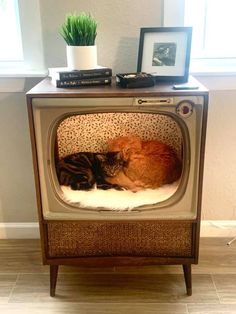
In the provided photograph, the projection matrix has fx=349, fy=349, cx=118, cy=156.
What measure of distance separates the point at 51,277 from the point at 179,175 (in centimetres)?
72

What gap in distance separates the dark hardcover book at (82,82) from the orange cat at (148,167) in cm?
29

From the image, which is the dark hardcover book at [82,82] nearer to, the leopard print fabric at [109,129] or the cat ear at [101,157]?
the leopard print fabric at [109,129]

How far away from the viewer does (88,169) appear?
1482mm

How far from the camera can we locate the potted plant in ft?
4.45

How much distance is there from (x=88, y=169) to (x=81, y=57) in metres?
0.46

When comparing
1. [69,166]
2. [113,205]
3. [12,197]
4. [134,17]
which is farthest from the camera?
[12,197]

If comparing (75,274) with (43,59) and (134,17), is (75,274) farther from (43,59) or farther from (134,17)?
(134,17)

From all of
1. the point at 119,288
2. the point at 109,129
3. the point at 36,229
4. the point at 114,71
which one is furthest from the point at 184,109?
the point at 36,229

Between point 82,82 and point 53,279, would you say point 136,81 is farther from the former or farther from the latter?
point 53,279

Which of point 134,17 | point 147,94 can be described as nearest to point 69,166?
point 147,94

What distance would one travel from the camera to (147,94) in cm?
Result: 121

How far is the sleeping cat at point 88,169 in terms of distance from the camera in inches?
56.7

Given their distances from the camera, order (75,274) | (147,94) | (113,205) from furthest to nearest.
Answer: (75,274) < (113,205) < (147,94)

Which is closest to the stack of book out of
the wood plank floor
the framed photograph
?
the framed photograph
